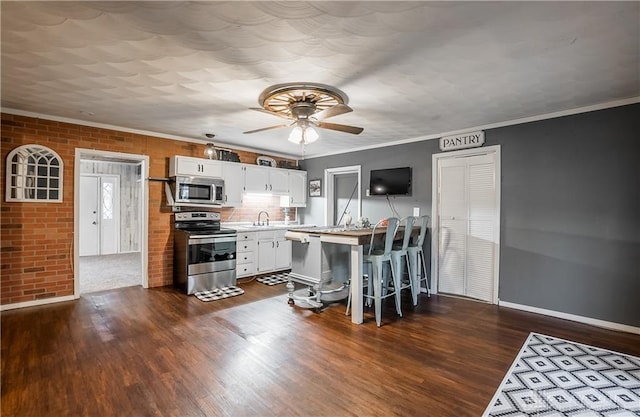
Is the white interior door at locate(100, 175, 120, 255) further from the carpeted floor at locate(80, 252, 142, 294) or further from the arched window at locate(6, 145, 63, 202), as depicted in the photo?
the arched window at locate(6, 145, 63, 202)

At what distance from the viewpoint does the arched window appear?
3.57 metres

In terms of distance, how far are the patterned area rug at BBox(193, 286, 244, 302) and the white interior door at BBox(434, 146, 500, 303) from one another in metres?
3.00

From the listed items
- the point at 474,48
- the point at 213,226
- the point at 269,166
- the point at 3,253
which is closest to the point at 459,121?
the point at 474,48

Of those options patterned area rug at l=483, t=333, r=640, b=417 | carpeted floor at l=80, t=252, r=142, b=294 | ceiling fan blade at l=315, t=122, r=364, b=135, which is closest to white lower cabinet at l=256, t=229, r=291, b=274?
carpeted floor at l=80, t=252, r=142, b=294

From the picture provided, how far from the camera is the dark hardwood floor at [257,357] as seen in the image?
6.35 feet

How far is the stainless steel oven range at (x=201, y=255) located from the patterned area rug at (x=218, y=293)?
93mm

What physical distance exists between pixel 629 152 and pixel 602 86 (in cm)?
87

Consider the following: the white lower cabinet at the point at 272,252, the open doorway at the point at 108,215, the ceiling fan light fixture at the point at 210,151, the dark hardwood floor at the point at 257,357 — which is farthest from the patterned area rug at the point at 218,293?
the open doorway at the point at 108,215

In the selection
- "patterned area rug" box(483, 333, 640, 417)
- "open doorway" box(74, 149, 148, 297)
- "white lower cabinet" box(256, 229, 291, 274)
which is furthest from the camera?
"open doorway" box(74, 149, 148, 297)

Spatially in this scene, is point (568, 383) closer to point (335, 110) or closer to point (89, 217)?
point (335, 110)

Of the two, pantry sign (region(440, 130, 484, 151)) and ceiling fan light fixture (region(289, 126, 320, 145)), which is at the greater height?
pantry sign (region(440, 130, 484, 151))

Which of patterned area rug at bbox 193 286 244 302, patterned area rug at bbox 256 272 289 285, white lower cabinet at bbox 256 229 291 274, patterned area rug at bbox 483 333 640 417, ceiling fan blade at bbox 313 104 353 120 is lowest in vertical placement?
patterned area rug at bbox 483 333 640 417

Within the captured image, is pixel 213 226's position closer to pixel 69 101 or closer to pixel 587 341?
pixel 69 101

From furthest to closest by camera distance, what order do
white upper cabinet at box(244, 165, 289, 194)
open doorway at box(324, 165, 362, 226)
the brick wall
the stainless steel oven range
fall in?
open doorway at box(324, 165, 362, 226)
white upper cabinet at box(244, 165, 289, 194)
the stainless steel oven range
the brick wall
